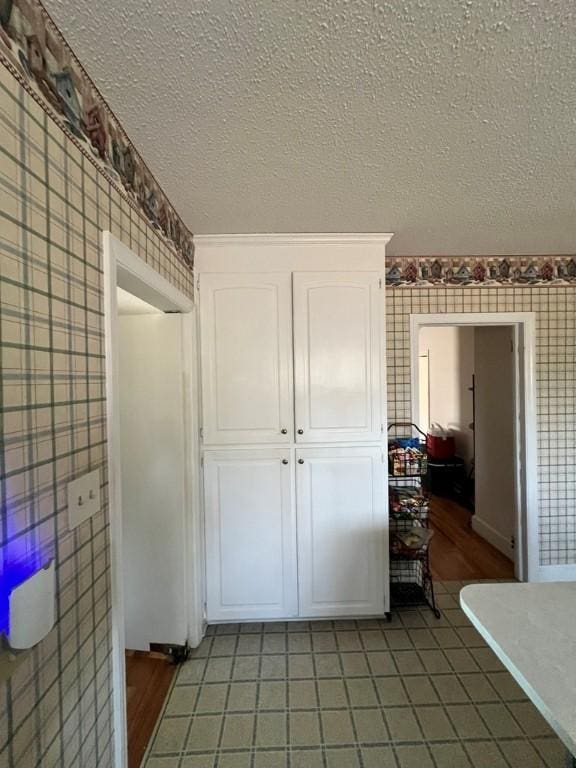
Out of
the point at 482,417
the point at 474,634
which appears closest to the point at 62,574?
the point at 474,634

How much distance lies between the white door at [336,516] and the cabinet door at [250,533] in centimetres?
8

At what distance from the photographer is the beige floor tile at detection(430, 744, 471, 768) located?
1398 mm

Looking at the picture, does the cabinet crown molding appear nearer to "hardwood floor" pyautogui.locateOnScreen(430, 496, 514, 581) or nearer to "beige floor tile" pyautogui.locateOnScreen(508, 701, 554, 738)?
"beige floor tile" pyautogui.locateOnScreen(508, 701, 554, 738)

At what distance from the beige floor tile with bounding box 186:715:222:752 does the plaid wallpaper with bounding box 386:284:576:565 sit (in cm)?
185

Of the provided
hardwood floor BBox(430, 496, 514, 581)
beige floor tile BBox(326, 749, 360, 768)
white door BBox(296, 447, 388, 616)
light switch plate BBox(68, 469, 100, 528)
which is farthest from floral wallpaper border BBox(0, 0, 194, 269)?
hardwood floor BBox(430, 496, 514, 581)

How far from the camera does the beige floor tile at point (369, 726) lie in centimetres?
151

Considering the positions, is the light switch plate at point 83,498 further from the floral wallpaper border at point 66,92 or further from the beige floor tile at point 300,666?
the beige floor tile at point 300,666

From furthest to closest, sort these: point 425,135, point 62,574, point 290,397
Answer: point 290,397 < point 425,135 < point 62,574

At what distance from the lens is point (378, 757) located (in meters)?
1.43

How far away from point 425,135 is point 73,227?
1109 mm

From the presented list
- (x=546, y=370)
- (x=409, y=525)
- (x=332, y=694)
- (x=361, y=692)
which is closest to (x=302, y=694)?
(x=332, y=694)

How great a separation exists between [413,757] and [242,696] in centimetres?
75

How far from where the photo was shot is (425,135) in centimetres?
121

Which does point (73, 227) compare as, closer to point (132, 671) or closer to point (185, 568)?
point (185, 568)
